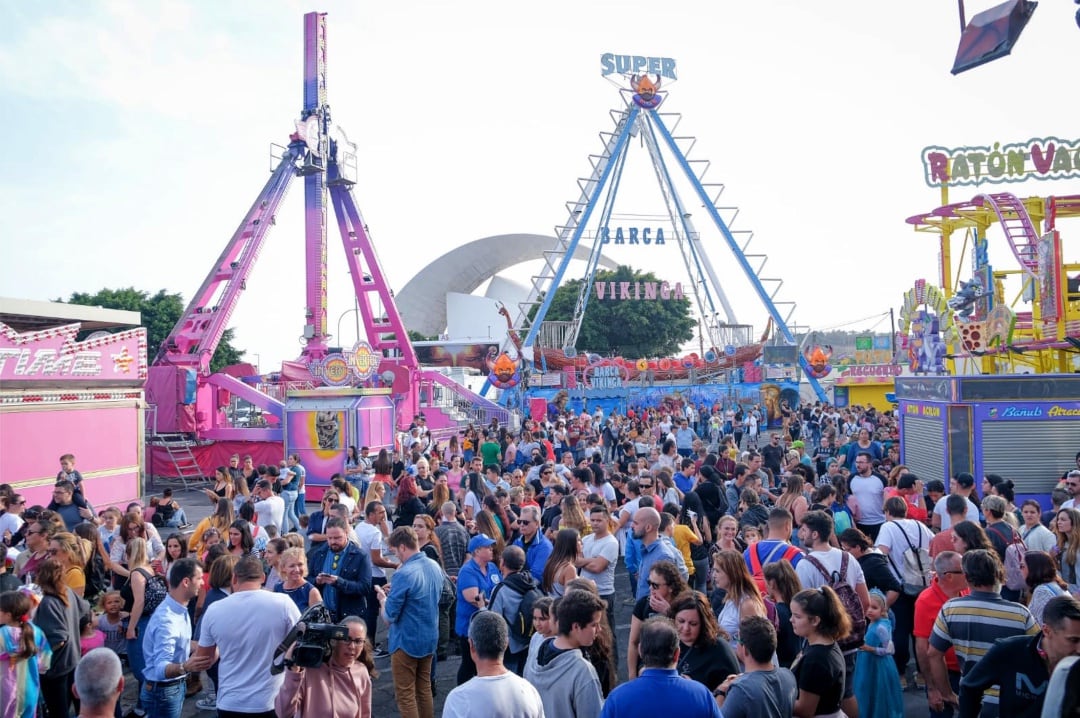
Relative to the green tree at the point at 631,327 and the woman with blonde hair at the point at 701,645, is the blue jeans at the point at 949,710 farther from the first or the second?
the green tree at the point at 631,327

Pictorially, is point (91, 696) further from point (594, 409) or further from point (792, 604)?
point (594, 409)

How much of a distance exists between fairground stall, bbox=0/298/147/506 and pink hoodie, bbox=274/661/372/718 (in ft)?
41.1

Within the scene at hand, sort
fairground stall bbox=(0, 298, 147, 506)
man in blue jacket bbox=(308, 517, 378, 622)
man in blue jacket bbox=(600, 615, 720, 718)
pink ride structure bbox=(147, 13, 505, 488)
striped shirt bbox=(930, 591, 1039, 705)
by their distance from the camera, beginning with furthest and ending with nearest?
pink ride structure bbox=(147, 13, 505, 488), fairground stall bbox=(0, 298, 147, 506), man in blue jacket bbox=(308, 517, 378, 622), striped shirt bbox=(930, 591, 1039, 705), man in blue jacket bbox=(600, 615, 720, 718)

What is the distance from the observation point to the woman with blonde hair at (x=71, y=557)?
5707mm

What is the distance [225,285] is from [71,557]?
72.0 feet

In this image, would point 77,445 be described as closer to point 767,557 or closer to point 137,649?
point 137,649

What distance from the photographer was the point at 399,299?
3465 inches

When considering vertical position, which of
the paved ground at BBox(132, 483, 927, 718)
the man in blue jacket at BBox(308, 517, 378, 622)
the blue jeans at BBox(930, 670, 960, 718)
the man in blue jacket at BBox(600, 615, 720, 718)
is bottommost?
the paved ground at BBox(132, 483, 927, 718)

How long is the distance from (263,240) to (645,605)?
24889mm

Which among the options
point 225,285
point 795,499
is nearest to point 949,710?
point 795,499

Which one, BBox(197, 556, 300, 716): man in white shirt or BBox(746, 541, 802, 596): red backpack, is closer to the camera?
BBox(197, 556, 300, 716): man in white shirt

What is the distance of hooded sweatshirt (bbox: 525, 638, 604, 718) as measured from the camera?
3.84 meters

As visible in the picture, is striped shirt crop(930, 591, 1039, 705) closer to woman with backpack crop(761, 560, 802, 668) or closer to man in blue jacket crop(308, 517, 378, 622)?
woman with backpack crop(761, 560, 802, 668)

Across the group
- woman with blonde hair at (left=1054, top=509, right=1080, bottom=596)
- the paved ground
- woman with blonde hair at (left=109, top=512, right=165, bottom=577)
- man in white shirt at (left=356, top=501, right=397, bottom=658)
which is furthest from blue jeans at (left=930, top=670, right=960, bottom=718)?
woman with blonde hair at (left=109, top=512, right=165, bottom=577)
